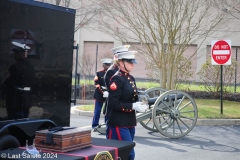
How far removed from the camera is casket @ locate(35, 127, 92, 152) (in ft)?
15.2

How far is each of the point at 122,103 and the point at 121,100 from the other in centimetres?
8

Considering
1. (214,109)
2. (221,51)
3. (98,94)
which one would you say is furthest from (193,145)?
(214,109)

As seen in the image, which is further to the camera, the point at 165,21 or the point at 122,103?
the point at 165,21

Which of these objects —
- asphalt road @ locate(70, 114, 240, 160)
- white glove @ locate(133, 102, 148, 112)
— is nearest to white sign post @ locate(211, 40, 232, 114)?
asphalt road @ locate(70, 114, 240, 160)

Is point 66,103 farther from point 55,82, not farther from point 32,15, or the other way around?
point 32,15

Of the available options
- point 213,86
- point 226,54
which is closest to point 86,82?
point 213,86

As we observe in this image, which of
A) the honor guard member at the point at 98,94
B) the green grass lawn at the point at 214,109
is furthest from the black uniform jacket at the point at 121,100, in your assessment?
the green grass lawn at the point at 214,109

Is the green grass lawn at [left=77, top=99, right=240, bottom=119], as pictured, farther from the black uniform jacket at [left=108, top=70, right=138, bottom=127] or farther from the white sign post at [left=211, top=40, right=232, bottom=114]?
the black uniform jacket at [left=108, top=70, right=138, bottom=127]

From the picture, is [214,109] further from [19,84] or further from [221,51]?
[19,84]

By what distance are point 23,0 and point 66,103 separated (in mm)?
1563

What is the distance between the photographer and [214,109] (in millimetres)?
15250

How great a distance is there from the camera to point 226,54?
47.5 feet

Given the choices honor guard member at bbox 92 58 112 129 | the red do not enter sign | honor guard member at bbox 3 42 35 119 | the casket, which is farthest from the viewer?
the red do not enter sign

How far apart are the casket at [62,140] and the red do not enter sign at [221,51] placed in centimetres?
1014
